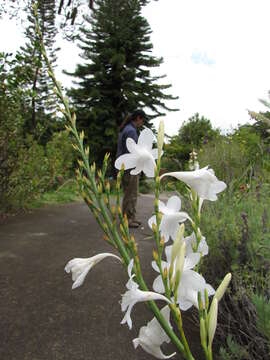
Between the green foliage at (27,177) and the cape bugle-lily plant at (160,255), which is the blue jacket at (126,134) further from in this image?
the cape bugle-lily plant at (160,255)

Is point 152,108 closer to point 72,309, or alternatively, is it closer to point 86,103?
point 86,103

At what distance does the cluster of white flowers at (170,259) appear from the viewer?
0.51m

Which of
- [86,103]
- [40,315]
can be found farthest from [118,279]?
[86,103]

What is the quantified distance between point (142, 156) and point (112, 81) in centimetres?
1672

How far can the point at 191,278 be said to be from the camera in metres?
0.54

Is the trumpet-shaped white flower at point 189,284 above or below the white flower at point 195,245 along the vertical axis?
below

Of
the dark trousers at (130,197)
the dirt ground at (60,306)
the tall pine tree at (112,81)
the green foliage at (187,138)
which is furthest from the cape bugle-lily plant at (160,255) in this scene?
the tall pine tree at (112,81)

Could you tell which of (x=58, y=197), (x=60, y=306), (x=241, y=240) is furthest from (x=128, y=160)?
→ (x=58, y=197)

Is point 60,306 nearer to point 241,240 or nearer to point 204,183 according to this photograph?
point 241,240

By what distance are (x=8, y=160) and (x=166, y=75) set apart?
47.1 feet

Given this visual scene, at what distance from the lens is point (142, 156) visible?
629mm

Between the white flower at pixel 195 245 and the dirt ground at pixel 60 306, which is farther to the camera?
the dirt ground at pixel 60 306

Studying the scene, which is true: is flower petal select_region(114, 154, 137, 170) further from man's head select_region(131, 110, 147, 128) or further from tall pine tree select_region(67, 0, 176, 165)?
tall pine tree select_region(67, 0, 176, 165)

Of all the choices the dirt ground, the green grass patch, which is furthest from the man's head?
the green grass patch
